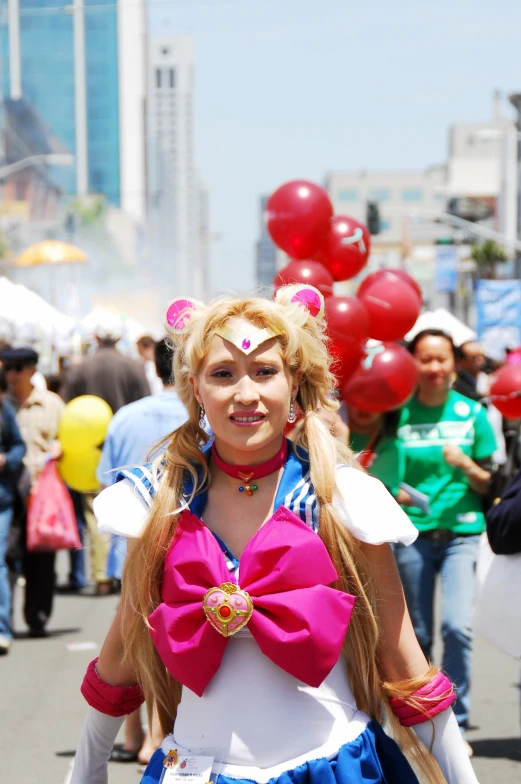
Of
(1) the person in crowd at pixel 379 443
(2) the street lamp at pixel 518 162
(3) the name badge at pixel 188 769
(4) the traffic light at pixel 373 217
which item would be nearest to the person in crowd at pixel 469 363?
(1) the person in crowd at pixel 379 443

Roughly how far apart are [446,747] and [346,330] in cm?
305

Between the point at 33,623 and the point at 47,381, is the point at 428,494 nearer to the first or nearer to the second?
the point at 33,623

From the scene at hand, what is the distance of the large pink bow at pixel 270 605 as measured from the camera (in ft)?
9.34

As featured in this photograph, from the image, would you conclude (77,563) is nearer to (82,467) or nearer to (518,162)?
(82,467)

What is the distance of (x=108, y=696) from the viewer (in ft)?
10.3

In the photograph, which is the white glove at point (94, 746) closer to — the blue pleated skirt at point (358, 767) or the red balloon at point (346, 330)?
the blue pleated skirt at point (358, 767)

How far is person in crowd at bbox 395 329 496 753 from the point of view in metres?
6.19

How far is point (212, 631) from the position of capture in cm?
288

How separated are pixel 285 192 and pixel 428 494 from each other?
1632 mm

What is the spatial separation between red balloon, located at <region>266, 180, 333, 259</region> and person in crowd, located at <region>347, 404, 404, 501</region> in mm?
849

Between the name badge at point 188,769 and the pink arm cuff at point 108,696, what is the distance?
0.87 ft

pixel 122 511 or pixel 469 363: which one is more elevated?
pixel 122 511

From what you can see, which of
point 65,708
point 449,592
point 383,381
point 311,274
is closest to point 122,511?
point 383,381

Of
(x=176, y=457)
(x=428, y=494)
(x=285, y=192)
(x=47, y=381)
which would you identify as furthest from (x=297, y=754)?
(x=47, y=381)
